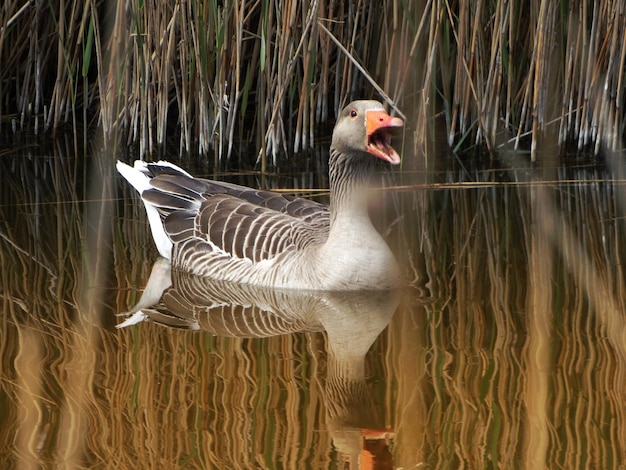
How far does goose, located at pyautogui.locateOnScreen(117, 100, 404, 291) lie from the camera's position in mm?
5738

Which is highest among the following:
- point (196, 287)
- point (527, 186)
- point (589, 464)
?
point (527, 186)

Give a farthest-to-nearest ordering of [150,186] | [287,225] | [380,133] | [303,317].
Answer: [150,186], [287,225], [380,133], [303,317]

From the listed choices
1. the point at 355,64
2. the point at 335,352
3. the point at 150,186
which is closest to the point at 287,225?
the point at 150,186

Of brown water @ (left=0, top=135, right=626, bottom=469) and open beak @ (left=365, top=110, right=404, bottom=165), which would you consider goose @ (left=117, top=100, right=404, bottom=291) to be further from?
brown water @ (left=0, top=135, right=626, bottom=469)

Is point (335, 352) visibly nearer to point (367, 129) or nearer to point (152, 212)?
point (367, 129)

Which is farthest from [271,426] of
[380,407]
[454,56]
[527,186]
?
[454,56]

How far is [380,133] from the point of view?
562 cm

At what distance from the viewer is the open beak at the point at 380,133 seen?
5.44 metres

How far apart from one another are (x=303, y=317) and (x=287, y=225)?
0.86 meters

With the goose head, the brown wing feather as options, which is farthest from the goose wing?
the goose head

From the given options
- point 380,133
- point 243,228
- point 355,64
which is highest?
point 355,64

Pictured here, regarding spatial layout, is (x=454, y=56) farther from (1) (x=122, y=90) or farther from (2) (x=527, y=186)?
(1) (x=122, y=90)

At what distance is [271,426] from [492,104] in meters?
5.26

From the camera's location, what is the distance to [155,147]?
923cm
